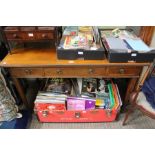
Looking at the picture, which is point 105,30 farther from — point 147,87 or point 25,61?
point 25,61

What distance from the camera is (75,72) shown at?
1.30 m

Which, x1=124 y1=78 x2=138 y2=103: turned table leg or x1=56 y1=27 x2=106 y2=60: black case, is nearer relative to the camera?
x1=56 y1=27 x2=106 y2=60: black case

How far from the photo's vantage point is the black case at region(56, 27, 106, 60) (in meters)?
1.17

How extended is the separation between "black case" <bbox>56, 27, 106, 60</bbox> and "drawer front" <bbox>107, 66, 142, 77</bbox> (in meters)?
0.15

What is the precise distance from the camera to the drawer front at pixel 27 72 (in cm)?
127

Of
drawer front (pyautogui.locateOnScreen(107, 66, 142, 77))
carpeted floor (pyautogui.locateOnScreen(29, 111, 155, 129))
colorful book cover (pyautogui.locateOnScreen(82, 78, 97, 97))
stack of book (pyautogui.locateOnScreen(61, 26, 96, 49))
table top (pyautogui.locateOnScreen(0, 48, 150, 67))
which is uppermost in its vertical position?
stack of book (pyautogui.locateOnScreen(61, 26, 96, 49))

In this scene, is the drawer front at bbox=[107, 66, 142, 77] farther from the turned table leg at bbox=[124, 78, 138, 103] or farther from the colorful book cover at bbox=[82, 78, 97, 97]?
the colorful book cover at bbox=[82, 78, 97, 97]

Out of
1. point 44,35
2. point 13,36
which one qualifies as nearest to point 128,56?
point 44,35

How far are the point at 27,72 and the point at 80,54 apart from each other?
45 centimetres

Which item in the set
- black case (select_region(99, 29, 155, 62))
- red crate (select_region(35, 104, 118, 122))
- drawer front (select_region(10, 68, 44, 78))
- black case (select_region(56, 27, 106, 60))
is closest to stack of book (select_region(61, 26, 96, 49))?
black case (select_region(56, 27, 106, 60))

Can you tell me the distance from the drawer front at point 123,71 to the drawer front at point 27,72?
0.55 metres

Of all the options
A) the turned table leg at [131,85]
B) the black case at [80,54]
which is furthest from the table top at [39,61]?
the turned table leg at [131,85]
